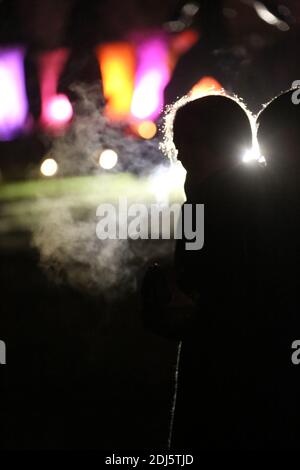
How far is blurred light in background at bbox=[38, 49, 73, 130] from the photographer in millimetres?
4301

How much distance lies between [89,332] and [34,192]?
1.35 metres

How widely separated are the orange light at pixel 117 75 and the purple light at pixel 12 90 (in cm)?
65

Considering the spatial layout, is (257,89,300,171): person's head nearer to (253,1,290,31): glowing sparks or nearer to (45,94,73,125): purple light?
(253,1,290,31): glowing sparks

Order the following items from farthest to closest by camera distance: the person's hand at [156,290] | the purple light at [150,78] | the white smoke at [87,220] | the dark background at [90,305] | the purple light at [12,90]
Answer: the white smoke at [87,220] < the purple light at [150,78] < the purple light at [12,90] < the dark background at [90,305] < the person's hand at [156,290]

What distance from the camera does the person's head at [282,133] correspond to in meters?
1.28

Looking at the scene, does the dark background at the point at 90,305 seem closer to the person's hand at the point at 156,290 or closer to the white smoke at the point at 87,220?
the white smoke at the point at 87,220

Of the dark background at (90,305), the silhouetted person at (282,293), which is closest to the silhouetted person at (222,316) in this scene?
the silhouetted person at (282,293)

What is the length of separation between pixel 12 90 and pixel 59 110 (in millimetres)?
410

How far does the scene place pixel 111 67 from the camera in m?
4.42

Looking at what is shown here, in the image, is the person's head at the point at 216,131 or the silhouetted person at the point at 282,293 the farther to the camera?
the person's head at the point at 216,131

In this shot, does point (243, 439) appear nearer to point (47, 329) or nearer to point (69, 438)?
point (69, 438)

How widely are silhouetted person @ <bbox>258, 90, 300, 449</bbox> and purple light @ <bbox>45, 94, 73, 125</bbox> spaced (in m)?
3.49

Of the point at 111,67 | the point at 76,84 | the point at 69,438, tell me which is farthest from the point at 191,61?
the point at 69,438

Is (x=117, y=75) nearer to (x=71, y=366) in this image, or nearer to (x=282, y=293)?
(x=71, y=366)
